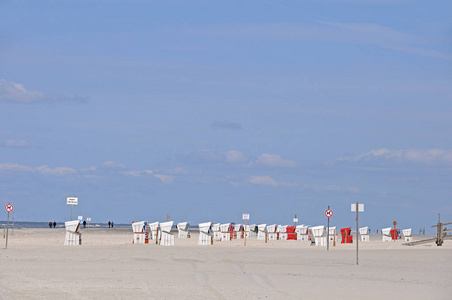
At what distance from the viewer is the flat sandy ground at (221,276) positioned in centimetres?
1761

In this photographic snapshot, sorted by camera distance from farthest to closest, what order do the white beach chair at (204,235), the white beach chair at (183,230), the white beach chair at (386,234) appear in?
the white beach chair at (183,230), the white beach chair at (386,234), the white beach chair at (204,235)

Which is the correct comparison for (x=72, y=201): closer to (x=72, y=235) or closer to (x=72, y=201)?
(x=72, y=201)

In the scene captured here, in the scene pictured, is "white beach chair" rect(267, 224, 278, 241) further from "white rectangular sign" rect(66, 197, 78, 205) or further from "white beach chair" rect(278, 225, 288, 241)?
"white rectangular sign" rect(66, 197, 78, 205)

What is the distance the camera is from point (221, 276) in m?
22.5

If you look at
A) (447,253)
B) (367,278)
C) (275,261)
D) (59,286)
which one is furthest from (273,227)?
(59,286)

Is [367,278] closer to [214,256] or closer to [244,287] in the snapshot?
[244,287]

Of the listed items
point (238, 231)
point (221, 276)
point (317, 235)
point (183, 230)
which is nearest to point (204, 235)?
point (317, 235)

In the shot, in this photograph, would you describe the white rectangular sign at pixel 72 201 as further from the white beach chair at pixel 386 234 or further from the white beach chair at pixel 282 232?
the white beach chair at pixel 386 234

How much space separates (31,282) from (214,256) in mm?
14191

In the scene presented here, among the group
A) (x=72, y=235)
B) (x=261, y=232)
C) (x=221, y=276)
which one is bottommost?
(x=221, y=276)

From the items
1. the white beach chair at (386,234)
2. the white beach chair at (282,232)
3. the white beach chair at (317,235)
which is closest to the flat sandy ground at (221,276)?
the white beach chair at (317,235)

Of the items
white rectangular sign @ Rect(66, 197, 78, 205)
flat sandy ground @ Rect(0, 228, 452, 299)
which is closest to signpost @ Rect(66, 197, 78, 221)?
white rectangular sign @ Rect(66, 197, 78, 205)

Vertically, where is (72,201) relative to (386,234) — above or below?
above

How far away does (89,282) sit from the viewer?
19844 mm
